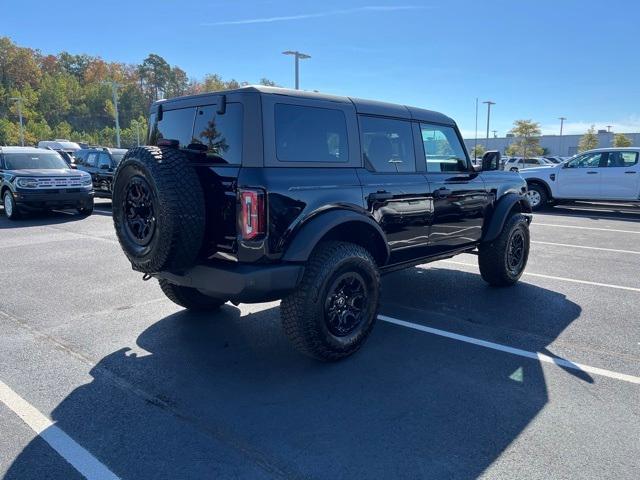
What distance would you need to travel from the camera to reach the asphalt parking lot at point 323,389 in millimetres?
2590

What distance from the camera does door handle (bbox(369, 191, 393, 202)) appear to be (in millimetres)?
4125

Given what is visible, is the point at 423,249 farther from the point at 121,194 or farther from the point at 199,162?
the point at 121,194

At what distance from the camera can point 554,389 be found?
3383mm

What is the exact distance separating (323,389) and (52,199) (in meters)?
10.8

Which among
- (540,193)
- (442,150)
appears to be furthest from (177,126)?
(540,193)

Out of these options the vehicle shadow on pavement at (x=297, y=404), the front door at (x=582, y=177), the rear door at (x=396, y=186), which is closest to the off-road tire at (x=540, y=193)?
the front door at (x=582, y=177)

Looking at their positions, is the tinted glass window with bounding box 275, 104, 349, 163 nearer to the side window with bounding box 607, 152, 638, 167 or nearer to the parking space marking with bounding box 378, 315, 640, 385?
the parking space marking with bounding box 378, 315, 640, 385

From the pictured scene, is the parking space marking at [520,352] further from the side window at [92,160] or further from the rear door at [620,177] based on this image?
the side window at [92,160]

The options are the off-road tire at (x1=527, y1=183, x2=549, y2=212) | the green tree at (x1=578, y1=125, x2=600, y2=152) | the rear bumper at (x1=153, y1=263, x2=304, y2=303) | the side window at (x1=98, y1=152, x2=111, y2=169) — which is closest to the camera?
the rear bumper at (x1=153, y1=263, x2=304, y2=303)

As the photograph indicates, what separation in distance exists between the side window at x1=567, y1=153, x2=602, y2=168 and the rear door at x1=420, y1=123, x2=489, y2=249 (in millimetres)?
9899

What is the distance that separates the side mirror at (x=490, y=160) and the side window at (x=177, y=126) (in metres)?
3.34

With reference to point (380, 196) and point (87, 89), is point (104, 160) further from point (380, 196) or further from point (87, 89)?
point (87, 89)

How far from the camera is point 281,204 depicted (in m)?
3.38

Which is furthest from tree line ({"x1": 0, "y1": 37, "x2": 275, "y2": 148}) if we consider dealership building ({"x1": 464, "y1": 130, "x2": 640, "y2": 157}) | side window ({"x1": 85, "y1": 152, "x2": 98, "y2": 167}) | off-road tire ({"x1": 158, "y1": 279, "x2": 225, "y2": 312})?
off-road tire ({"x1": 158, "y1": 279, "x2": 225, "y2": 312})
